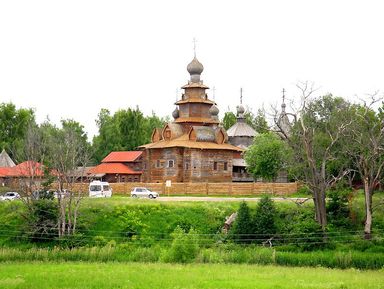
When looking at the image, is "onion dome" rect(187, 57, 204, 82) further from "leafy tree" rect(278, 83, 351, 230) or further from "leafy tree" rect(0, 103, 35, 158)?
"leafy tree" rect(0, 103, 35, 158)

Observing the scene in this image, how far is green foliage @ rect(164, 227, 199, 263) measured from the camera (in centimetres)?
3584

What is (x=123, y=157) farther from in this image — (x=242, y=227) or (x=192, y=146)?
(x=242, y=227)

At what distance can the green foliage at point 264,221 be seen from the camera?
39.6 m

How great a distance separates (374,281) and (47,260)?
18640 mm

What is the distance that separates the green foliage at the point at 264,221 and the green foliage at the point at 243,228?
404 millimetres

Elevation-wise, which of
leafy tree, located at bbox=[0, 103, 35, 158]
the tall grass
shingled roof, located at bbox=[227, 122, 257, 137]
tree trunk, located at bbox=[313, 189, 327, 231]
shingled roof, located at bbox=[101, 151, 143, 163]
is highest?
leafy tree, located at bbox=[0, 103, 35, 158]

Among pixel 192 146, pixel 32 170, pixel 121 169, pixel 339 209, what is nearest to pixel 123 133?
pixel 121 169

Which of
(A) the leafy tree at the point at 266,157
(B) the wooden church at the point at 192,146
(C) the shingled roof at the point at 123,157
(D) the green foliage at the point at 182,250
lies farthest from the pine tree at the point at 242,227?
(C) the shingled roof at the point at 123,157

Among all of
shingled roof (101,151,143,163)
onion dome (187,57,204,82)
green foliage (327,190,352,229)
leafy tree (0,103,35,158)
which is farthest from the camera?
leafy tree (0,103,35,158)

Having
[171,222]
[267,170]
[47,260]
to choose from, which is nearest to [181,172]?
[267,170]

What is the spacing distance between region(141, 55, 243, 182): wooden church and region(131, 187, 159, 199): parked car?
986cm

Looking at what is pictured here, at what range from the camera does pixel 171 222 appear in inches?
1692

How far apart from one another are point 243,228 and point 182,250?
5527 mm

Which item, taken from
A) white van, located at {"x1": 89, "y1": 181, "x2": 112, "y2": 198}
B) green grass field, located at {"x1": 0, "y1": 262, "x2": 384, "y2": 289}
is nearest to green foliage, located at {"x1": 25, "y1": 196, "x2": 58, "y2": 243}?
green grass field, located at {"x1": 0, "y1": 262, "x2": 384, "y2": 289}
